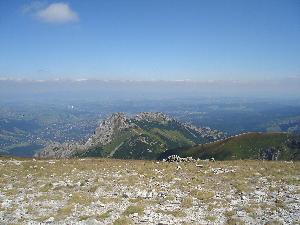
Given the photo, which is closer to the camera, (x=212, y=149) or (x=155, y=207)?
(x=155, y=207)

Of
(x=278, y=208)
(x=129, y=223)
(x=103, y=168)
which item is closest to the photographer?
(x=129, y=223)

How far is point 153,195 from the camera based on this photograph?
23.6 m

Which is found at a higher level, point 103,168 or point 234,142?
point 103,168

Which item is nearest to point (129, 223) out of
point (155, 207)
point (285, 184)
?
point (155, 207)

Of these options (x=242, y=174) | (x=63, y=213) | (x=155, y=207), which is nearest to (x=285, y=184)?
(x=242, y=174)

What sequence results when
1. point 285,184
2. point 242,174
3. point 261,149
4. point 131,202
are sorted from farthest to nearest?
1. point 261,149
2. point 242,174
3. point 285,184
4. point 131,202

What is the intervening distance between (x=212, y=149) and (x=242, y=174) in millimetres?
170097

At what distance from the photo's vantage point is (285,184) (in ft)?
84.8

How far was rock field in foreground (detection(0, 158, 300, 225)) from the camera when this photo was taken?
19.1 metres

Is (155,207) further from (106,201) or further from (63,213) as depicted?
(63,213)

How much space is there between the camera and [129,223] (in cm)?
1816

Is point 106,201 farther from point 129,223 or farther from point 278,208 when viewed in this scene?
point 278,208

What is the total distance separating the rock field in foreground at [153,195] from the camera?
19.1m

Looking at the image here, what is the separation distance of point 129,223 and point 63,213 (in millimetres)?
4707
